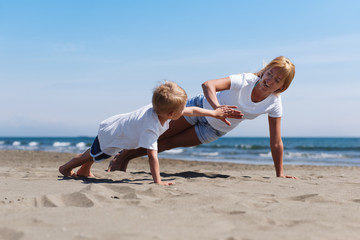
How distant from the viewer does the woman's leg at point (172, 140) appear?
4910 millimetres

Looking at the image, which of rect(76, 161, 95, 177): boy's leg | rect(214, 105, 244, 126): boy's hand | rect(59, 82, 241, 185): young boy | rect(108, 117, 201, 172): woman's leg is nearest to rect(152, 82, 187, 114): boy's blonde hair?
rect(59, 82, 241, 185): young boy

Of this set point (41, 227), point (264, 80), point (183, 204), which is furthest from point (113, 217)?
point (264, 80)

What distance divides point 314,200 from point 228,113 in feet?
4.78

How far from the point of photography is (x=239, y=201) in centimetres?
269

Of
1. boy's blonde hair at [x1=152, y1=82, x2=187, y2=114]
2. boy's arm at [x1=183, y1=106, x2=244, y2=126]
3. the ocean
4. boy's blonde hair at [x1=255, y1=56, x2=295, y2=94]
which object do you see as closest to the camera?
boy's blonde hair at [x1=152, y1=82, x2=187, y2=114]

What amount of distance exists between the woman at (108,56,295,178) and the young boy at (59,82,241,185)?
1.16 ft

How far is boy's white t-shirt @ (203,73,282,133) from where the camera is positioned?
4.38 metres

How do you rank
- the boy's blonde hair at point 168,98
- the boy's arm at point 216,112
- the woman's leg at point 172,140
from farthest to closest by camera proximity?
the woman's leg at point 172,140
the boy's arm at point 216,112
the boy's blonde hair at point 168,98

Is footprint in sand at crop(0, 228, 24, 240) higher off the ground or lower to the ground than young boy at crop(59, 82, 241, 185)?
lower

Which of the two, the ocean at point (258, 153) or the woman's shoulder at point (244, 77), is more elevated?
the woman's shoulder at point (244, 77)

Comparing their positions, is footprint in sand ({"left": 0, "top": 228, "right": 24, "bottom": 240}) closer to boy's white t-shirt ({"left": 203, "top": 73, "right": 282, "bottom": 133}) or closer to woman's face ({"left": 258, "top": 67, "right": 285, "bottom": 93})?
boy's white t-shirt ({"left": 203, "top": 73, "right": 282, "bottom": 133})

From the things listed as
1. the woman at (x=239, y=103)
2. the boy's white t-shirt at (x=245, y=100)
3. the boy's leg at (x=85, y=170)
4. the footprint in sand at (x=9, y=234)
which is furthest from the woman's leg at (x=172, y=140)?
the footprint in sand at (x=9, y=234)

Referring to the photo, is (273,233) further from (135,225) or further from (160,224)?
(135,225)

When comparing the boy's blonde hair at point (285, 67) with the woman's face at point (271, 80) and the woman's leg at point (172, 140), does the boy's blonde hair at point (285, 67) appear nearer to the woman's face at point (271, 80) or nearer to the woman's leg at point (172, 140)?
the woman's face at point (271, 80)
